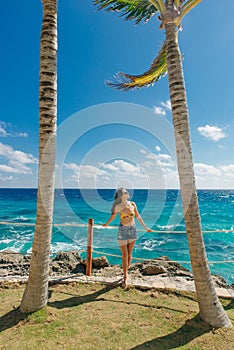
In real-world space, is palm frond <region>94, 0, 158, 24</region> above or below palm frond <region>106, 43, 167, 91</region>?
above

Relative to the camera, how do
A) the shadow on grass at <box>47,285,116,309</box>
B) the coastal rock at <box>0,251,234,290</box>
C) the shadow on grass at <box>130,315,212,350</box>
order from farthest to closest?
the coastal rock at <box>0,251,234,290</box> < the shadow on grass at <box>47,285,116,309</box> < the shadow on grass at <box>130,315,212,350</box>

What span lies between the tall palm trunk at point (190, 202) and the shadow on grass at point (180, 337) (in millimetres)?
146

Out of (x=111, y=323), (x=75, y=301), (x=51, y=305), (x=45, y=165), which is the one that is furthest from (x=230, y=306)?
(x=45, y=165)

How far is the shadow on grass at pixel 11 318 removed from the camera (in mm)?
3296

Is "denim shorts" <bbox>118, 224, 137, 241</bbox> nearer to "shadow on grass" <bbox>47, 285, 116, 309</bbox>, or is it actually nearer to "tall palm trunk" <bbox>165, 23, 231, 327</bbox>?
"shadow on grass" <bbox>47, 285, 116, 309</bbox>

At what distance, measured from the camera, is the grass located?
2.95 m

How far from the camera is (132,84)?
16.5ft

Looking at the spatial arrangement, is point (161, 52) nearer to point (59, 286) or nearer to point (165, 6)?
point (165, 6)

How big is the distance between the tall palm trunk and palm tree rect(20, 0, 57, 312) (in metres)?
1.85

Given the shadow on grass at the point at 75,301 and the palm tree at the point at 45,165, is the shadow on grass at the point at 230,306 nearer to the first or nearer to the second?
the shadow on grass at the point at 75,301

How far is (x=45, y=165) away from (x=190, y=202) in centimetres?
224

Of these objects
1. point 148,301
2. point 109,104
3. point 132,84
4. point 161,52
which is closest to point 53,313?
point 148,301

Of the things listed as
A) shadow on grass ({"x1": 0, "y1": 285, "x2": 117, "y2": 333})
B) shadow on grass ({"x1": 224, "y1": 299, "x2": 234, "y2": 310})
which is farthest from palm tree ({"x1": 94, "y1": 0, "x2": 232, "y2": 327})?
shadow on grass ({"x1": 0, "y1": 285, "x2": 117, "y2": 333})

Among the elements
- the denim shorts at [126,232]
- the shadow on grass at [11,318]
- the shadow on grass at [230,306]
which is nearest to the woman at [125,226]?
the denim shorts at [126,232]
